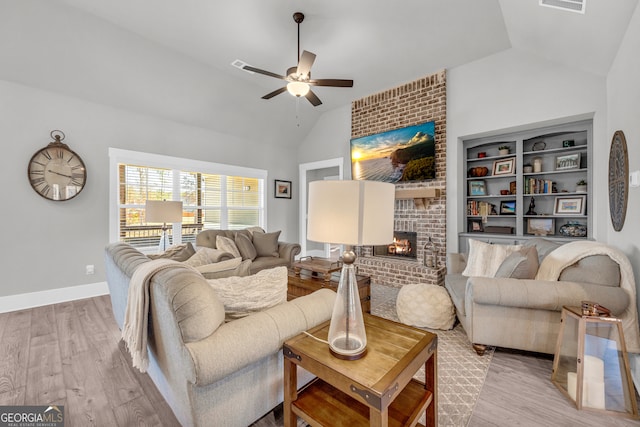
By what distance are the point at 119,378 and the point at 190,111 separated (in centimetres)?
396

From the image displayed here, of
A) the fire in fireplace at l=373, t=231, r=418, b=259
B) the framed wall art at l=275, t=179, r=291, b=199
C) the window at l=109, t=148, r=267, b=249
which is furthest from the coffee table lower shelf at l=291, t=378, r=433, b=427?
the framed wall art at l=275, t=179, r=291, b=199

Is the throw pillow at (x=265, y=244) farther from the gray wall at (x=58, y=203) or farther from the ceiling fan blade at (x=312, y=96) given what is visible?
the ceiling fan blade at (x=312, y=96)

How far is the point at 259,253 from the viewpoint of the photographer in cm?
429

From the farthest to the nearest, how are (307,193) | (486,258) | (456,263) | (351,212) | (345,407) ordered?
1. (307,193)
2. (456,263)
3. (486,258)
4. (345,407)
5. (351,212)

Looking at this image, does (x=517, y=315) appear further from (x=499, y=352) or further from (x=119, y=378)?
(x=119, y=378)

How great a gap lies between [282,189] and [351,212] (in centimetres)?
530

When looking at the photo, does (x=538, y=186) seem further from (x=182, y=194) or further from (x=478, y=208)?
(x=182, y=194)

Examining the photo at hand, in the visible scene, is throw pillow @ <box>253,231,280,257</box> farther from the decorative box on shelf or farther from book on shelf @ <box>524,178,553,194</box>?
book on shelf @ <box>524,178,553,194</box>

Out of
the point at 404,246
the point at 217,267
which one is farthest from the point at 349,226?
the point at 404,246

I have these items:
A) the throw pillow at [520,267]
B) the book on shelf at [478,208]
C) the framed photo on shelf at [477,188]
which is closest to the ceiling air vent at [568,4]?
the throw pillow at [520,267]

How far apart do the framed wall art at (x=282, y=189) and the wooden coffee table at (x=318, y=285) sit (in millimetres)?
3328

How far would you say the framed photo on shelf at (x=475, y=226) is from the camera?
4.17 m

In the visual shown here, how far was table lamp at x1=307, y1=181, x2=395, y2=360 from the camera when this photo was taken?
109cm

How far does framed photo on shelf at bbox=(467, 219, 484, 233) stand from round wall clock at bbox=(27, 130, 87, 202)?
5731mm
